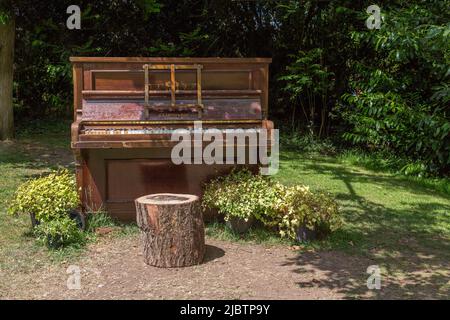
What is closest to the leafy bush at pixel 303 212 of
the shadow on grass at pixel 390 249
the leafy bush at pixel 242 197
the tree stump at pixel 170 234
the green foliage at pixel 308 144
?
the leafy bush at pixel 242 197

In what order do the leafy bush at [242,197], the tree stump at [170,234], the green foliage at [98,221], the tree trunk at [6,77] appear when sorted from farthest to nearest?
the tree trunk at [6,77], the green foliage at [98,221], the leafy bush at [242,197], the tree stump at [170,234]

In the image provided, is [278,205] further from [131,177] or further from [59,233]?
[59,233]

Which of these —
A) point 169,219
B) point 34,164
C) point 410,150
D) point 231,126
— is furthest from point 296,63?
point 169,219

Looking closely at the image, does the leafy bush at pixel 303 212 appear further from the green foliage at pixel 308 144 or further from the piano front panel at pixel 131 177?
the green foliage at pixel 308 144

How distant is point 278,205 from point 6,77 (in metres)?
7.85

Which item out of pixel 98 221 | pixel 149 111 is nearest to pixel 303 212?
pixel 149 111

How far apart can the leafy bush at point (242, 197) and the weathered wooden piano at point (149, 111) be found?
0.41 meters

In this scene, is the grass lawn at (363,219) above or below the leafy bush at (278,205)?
below

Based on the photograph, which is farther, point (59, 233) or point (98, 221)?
point (98, 221)

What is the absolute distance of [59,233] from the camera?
5.41 meters

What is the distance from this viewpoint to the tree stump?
16.7ft

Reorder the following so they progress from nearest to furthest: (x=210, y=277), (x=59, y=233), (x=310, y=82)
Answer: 1. (x=210, y=277)
2. (x=59, y=233)
3. (x=310, y=82)

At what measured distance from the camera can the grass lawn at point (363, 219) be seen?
202 inches

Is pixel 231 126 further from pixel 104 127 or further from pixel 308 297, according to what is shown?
pixel 308 297
